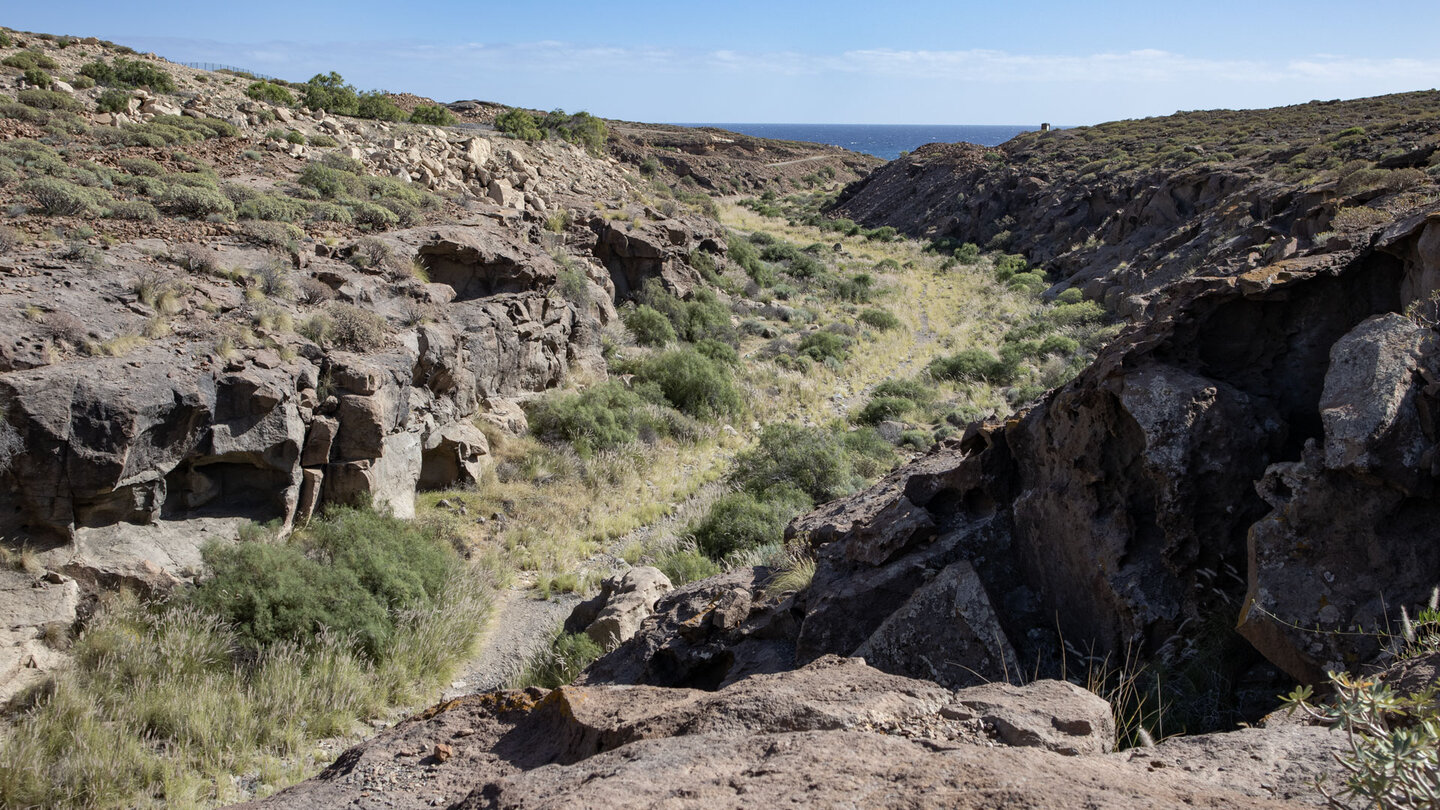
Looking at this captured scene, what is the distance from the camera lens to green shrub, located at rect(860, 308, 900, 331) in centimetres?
2323

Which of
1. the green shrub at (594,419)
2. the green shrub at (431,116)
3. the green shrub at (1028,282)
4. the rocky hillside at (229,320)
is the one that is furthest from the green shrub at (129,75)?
the green shrub at (1028,282)

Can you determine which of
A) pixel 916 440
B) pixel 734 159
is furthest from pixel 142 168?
pixel 734 159

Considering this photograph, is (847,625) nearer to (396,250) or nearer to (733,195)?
(396,250)

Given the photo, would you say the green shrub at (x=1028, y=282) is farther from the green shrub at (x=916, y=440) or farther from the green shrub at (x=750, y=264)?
the green shrub at (x=916, y=440)

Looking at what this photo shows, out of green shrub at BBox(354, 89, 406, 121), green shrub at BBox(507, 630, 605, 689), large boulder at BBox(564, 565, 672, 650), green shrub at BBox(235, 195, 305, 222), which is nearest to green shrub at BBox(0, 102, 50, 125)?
green shrub at BBox(235, 195, 305, 222)

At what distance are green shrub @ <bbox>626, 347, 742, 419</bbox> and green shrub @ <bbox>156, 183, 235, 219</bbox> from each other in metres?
7.32

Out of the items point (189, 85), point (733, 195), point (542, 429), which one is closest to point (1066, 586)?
point (542, 429)

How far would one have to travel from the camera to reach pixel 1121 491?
494 centimetres

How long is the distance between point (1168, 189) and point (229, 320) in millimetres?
30809

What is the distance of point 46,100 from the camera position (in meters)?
16.3

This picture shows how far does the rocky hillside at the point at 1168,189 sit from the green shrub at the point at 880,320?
20.6 feet

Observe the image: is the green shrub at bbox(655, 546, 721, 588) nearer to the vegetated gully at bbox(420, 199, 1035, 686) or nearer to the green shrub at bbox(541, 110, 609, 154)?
the vegetated gully at bbox(420, 199, 1035, 686)

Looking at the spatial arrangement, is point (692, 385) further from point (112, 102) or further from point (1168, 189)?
point (1168, 189)

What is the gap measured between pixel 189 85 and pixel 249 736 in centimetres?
2200
